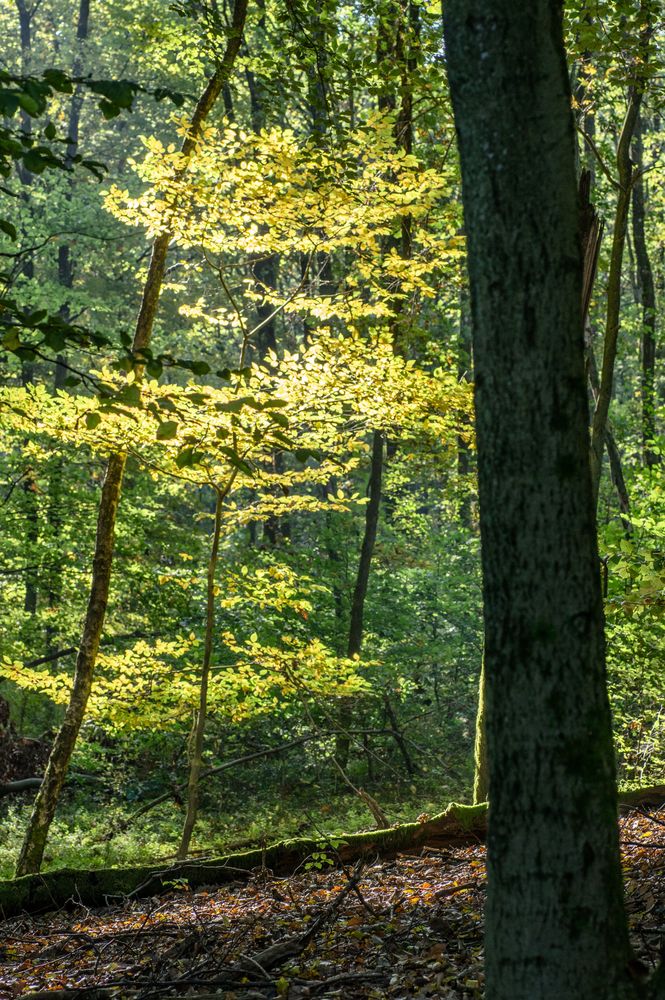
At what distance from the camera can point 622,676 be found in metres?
9.55

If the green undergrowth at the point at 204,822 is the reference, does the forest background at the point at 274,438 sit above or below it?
above

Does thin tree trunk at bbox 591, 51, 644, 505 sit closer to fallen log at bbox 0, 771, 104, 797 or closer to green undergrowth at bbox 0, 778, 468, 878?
green undergrowth at bbox 0, 778, 468, 878

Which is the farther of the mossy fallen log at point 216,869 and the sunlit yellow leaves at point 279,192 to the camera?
the sunlit yellow leaves at point 279,192

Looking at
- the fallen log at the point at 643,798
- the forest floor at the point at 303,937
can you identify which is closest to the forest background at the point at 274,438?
the forest floor at the point at 303,937

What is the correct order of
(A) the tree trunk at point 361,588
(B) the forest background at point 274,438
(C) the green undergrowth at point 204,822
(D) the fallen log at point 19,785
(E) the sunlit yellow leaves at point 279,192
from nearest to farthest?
Result: (B) the forest background at point 274,438 → (E) the sunlit yellow leaves at point 279,192 → (C) the green undergrowth at point 204,822 → (D) the fallen log at point 19,785 → (A) the tree trunk at point 361,588

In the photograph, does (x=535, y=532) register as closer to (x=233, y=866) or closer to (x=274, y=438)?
(x=274, y=438)

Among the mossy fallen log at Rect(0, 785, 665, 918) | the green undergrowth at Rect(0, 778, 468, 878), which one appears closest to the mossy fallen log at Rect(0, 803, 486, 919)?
the mossy fallen log at Rect(0, 785, 665, 918)

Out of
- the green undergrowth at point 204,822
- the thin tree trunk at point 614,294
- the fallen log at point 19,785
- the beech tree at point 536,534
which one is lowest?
the green undergrowth at point 204,822

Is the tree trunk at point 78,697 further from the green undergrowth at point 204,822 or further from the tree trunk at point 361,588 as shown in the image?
the tree trunk at point 361,588

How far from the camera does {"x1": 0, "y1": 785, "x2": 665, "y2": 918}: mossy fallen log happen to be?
5.59 meters

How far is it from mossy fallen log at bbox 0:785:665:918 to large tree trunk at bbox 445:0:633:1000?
380cm

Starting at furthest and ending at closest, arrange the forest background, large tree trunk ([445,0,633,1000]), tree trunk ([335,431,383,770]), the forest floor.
→ tree trunk ([335,431,383,770])
the forest background
the forest floor
large tree trunk ([445,0,633,1000])

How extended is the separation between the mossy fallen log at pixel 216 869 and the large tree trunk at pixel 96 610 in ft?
3.87

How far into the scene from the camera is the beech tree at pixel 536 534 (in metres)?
1.88
